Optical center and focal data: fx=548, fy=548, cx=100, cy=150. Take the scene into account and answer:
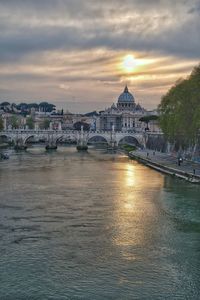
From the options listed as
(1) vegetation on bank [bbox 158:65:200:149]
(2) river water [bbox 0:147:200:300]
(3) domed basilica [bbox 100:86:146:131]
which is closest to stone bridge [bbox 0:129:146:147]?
(1) vegetation on bank [bbox 158:65:200:149]

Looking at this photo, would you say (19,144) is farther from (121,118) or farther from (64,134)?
(121,118)

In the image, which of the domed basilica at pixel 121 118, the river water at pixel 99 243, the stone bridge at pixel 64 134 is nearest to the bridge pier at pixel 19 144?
the stone bridge at pixel 64 134

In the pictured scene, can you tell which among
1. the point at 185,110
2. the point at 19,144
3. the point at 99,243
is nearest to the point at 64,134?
the point at 19,144

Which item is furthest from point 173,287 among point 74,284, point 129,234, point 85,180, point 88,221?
point 85,180

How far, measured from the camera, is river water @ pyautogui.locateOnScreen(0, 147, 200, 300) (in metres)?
15.2

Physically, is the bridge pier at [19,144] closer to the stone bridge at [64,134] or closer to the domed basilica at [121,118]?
the stone bridge at [64,134]

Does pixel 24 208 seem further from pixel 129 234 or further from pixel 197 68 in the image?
pixel 197 68

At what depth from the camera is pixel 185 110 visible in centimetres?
4753

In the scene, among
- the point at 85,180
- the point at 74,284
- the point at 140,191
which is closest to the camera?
the point at 74,284

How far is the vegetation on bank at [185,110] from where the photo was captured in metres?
44.9

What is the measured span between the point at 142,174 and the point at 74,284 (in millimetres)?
30014

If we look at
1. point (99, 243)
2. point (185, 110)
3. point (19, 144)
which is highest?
point (185, 110)

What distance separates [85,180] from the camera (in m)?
39.5

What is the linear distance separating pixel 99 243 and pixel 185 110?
29.8 m
